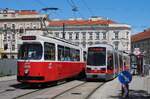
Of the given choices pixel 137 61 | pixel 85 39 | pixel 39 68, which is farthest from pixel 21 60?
pixel 85 39

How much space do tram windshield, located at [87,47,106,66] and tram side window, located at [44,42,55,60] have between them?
8.83 meters

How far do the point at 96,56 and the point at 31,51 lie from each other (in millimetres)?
10674

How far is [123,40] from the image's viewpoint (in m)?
130

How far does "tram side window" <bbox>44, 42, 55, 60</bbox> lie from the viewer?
2719 centimetres

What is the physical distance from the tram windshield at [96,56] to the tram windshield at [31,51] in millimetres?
10447

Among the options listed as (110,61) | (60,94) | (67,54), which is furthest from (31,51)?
(110,61)

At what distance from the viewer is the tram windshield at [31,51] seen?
26.9 meters

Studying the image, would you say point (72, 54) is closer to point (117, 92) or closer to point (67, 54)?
point (67, 54)

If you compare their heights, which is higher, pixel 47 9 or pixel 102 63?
pixel 47 9

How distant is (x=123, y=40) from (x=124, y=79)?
364 ft

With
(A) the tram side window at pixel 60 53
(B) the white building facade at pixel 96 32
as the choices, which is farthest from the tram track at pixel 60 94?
(B) the white building facade at pixel 96 32

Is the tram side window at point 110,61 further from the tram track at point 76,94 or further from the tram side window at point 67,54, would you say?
the tram track at point 76,94

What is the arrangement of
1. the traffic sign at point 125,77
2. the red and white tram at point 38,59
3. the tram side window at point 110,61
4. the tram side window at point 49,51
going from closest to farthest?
the traffic sign at point 125,77, the red and white tram at point 38,59, the tram side window at point 49,51, the tram side window at point 110,61

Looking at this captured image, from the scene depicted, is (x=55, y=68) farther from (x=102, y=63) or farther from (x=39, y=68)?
(x=102, y=63)
